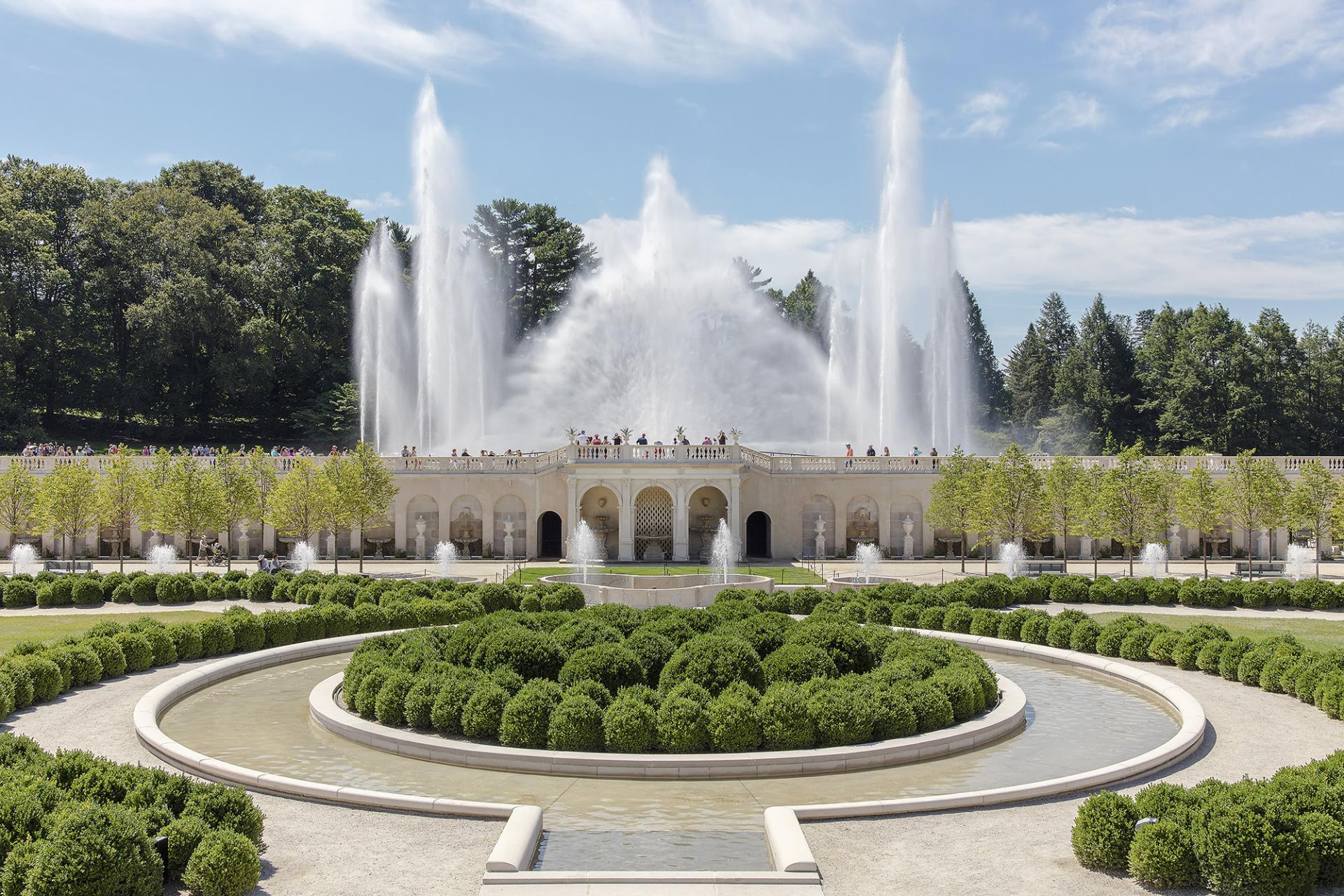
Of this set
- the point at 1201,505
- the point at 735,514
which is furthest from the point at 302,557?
the point at 1201,505

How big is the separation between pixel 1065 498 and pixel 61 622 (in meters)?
34.4

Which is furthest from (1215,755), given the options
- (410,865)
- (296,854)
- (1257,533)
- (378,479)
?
(1257,533)

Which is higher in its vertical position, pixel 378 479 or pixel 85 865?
pixel 378 479

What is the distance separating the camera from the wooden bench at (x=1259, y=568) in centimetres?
4331

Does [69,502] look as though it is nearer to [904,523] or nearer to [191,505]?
[191,505]

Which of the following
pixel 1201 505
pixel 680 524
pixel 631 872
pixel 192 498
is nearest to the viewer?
pixel 631 872

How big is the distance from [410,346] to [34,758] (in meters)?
55.0

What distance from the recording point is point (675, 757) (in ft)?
50.6

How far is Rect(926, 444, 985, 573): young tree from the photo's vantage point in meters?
46.0

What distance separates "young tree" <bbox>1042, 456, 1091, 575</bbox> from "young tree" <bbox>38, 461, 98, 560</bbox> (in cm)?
3655

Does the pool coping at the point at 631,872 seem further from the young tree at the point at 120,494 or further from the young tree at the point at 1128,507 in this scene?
the young tree at the point at 120,494

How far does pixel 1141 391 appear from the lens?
86188mm

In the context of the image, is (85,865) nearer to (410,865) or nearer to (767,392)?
(410,865)

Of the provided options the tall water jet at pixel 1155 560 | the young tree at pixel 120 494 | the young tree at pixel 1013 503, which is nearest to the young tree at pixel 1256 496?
the tall water jet at pixel 1155 560
